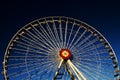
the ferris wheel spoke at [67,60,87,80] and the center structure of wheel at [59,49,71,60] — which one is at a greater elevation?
the center structure of wheel at [59,49,71,60]

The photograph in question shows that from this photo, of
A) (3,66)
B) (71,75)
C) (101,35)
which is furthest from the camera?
(101,35)

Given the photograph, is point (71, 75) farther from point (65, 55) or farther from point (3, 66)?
point (3, 66)

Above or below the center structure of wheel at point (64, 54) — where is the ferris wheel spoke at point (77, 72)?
below

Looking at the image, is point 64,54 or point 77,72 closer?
point 77,72

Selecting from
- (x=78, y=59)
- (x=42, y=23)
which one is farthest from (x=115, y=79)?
(x=42, y=23)

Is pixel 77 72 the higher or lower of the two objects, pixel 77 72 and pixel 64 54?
the lower

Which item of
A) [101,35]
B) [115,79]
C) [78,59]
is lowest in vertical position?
[115,79]

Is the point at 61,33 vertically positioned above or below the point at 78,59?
above

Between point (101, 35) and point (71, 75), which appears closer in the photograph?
point (71, 75)

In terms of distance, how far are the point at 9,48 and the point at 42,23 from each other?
4.33 m

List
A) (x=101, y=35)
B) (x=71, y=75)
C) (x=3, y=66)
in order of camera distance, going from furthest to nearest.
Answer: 1. (x=101, y=35)
2. (x=71, y=75)
3. (x=3, y=66)

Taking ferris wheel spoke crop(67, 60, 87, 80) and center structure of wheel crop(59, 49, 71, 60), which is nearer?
ferris wheel spoke crop(67, 60, 87, 80)

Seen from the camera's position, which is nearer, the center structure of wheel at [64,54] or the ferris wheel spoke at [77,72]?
the ferris wheel spoke at [77,72]

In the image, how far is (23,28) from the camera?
32031 millimetres
